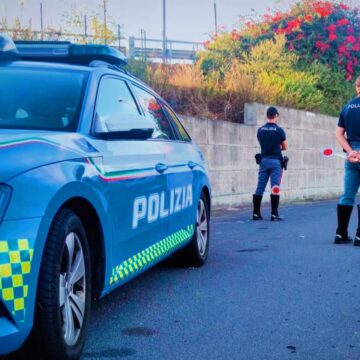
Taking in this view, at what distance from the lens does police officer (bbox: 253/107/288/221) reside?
12.1 metres

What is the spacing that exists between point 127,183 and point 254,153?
37.7 feet

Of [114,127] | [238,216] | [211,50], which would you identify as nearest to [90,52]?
[114,127]

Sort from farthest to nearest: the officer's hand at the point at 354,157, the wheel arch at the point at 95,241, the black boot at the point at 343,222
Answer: the black boot at the point at 343,222
the officer's hand at the point at 354,157
the wheel arch at the point at 95,241

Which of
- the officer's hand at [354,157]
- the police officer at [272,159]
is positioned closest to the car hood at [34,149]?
the officer's hand at [354,157]

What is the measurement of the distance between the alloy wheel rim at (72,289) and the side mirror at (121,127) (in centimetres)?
78

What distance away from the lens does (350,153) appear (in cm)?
812

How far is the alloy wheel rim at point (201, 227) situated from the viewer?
6.88 meters

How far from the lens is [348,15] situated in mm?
23141

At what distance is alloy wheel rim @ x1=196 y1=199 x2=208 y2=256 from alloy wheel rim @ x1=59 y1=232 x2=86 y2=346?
119 inches

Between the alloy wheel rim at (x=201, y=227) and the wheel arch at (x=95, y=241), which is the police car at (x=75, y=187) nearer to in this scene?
the wheel arch at (x=95, y=241)

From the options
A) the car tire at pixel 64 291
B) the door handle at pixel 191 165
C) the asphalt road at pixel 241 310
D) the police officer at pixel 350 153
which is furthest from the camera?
the police officer at pixel 350 153

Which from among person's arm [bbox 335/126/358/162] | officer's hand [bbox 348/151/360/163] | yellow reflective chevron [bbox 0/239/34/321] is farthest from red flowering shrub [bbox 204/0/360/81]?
yellow reflective chevron [bbox 0/239/34/321]

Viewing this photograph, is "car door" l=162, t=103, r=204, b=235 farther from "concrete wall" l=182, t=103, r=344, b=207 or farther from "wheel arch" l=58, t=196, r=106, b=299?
"concrete wall" l=182, t=103, r=344, b=207

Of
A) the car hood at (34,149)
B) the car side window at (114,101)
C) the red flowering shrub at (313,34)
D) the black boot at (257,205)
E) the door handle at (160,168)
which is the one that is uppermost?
the red flowering shrub at (313,34)
